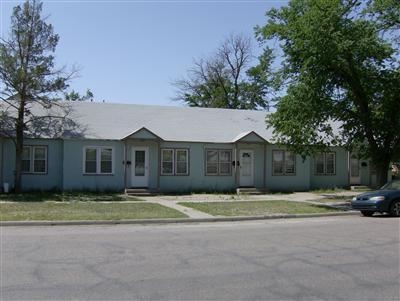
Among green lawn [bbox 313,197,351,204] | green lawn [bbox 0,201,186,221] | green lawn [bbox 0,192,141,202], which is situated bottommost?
green lawn [bbox 0,201,186,221]

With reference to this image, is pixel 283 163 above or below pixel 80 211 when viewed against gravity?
above

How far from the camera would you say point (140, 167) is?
1105 inches

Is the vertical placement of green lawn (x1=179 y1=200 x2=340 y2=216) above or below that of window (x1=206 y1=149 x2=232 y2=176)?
below

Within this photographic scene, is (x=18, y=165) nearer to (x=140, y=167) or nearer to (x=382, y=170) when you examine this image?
(x=140, y=167)

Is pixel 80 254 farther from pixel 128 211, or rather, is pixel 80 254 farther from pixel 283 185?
pixel 283 185

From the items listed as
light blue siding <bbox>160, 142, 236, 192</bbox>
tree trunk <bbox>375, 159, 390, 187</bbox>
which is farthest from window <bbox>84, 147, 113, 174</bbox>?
tree trunk <bbox>375, 159, 390, 187</bbox>

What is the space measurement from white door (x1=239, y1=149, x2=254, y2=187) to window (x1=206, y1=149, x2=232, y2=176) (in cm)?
72

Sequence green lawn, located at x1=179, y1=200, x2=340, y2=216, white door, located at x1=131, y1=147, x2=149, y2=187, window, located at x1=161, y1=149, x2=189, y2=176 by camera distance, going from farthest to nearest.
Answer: window, located at x1=161, y1=149, x2=189, y2=176
white door, located at x1=131, y1=147, x2=149, y2=187
green lawn, located at x1=179, y1=200, x2=340, y2=216

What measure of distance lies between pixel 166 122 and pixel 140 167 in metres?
3.92

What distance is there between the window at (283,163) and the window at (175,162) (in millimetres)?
5630

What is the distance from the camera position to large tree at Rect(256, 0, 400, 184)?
21438 millimetres

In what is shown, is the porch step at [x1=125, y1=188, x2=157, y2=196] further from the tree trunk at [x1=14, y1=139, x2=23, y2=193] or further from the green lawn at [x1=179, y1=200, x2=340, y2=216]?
the green lawn at [x1=179, y1=200, x2=340, y2=216]

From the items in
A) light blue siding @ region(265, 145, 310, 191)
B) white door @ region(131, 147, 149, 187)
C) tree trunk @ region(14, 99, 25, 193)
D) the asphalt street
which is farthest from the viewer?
light blue siding @ region(265, 145, 310, 191)

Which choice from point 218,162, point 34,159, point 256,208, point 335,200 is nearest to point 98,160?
point 34,159
